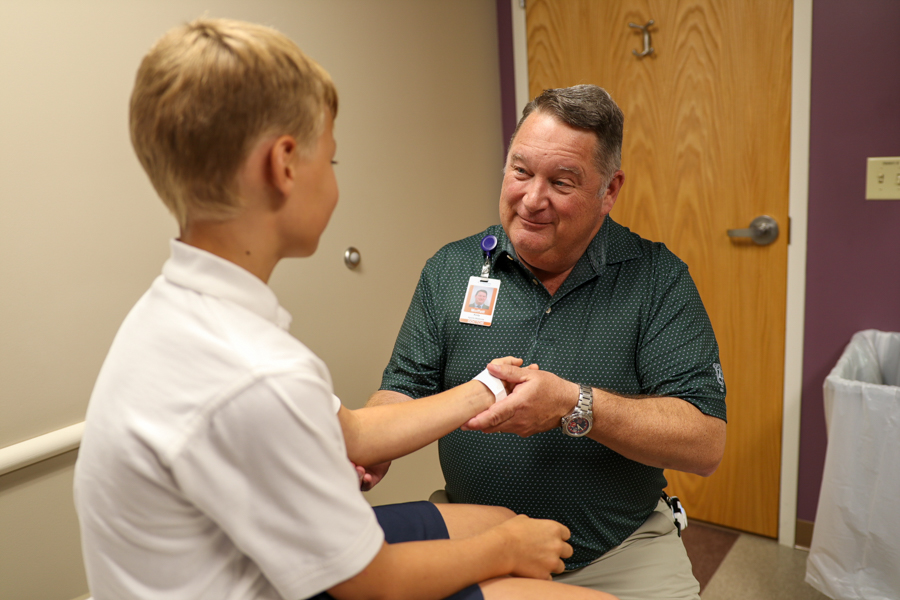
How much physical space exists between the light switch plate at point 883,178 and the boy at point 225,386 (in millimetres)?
2014

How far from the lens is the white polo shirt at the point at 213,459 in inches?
26.0

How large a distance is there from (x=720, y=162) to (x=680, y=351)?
4.21 ft

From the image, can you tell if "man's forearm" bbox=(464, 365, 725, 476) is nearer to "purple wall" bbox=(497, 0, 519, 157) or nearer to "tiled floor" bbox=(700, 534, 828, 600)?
"tiled floor" bbox=(700, 534, 828, 600)

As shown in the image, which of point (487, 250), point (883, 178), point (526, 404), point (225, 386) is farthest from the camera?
point (883, 178)

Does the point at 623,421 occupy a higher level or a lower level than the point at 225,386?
lower

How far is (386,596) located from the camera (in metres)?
0.79

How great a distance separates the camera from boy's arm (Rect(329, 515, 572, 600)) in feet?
2.53

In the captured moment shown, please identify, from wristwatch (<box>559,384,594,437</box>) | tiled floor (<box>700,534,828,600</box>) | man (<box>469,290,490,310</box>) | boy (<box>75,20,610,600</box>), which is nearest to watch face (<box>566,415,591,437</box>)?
wristwatch (<box>559,384,594,437</box>)

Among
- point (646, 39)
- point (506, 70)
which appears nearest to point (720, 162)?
point (646, 39)

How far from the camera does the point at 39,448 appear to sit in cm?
A: 146

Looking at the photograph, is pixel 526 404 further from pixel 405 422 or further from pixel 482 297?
pixel 482 297

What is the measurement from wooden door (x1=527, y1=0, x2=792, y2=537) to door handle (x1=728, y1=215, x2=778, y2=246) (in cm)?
2

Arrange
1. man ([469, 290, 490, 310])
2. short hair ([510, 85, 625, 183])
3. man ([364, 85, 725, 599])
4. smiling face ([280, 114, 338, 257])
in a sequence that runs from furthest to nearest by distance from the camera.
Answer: man ([469, 290, 490, 310]) < short hair ([510, 85, 625, 183]) < man ([364, 85, 725, 599]) < smiling face ([280, 114, 338, 257])

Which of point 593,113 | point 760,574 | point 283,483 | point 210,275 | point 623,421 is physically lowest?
point 760,574
